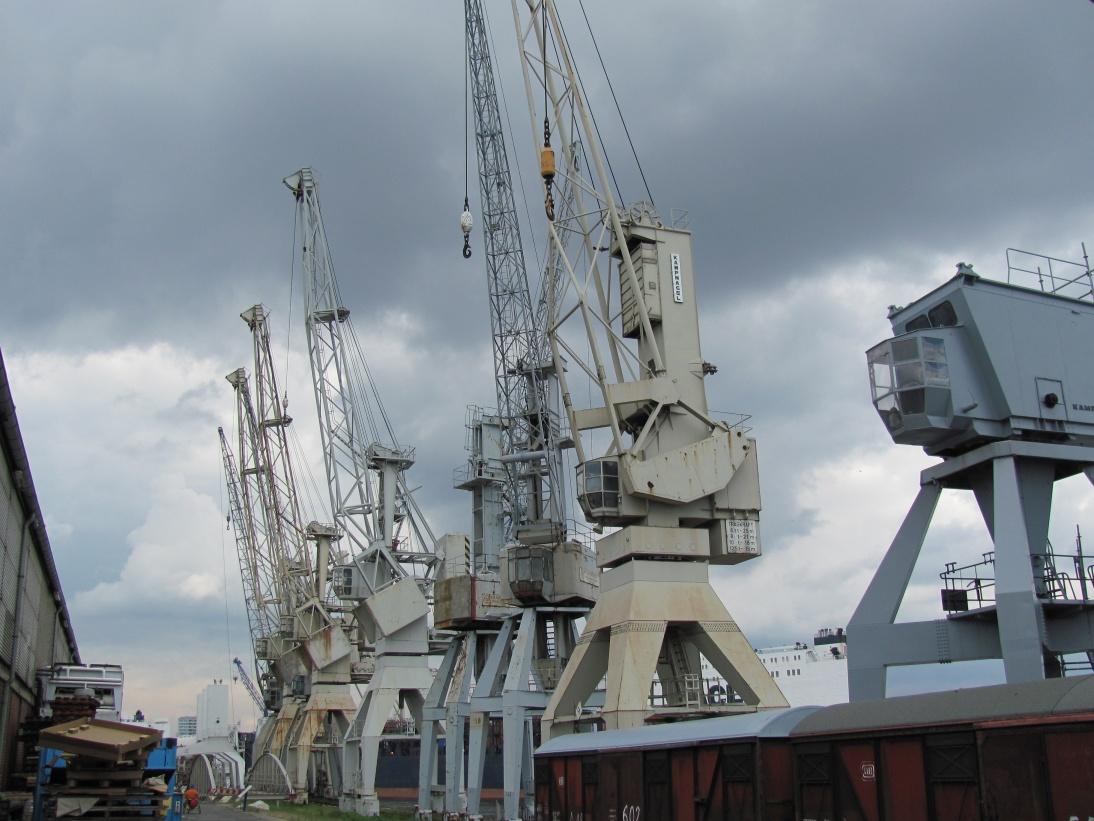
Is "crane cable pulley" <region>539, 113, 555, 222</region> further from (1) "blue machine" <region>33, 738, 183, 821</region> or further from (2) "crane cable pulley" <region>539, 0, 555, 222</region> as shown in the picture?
(1) "blue machine" <region>33, 738, 183, 821</region>

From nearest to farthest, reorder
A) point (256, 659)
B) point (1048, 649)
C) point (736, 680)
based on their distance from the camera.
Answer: point (1048, 649) < point (736, 680) < point (256, 659)

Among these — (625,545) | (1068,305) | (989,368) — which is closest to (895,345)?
(989,368)

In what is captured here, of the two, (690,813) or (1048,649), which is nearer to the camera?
(690,813)

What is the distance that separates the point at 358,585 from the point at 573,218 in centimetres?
2999

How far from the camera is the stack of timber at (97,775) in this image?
63.7 feet

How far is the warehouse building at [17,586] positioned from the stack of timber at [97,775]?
615cm

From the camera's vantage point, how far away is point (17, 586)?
28.5m

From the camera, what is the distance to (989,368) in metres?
24.4

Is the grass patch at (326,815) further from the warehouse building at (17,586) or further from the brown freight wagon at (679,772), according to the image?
the brown freight wagon at (679,772)

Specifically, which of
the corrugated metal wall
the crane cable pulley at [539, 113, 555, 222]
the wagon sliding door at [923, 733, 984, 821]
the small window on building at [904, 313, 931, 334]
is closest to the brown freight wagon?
A: the wagon sliding door at [923, 733, 984, 821]

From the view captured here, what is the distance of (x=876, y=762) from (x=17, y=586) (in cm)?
2390

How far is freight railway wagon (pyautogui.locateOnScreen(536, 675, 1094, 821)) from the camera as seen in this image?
1161 cm

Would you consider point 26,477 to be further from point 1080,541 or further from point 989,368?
point 1080,541

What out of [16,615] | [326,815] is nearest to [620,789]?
[16,615]
